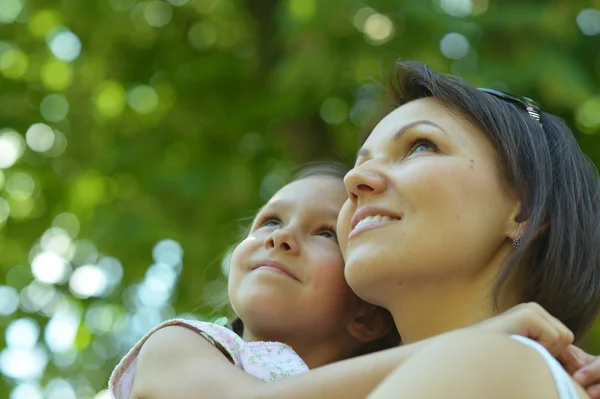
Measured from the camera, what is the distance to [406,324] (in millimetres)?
2223

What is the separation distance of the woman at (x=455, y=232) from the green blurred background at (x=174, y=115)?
92.8 inches

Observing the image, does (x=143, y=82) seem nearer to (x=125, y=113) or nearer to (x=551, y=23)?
(x=125, y=113)

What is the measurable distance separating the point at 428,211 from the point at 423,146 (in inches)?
8.2

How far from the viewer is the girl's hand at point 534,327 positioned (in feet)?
5.82

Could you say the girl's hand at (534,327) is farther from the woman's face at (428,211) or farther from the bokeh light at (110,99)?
the bokeh light at (110,99)

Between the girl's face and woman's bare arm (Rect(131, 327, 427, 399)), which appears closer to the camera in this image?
woman's bare arm (Rect(131, 327, 427, 399))

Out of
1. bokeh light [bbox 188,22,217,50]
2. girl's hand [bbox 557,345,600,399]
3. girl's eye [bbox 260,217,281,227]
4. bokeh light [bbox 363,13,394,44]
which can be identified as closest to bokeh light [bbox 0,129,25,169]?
bokeh light [bbox 188,22,217,50]

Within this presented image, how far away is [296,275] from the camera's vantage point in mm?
2605

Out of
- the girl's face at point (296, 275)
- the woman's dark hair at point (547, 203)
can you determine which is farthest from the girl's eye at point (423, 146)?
the girl's face at point (296, 275)

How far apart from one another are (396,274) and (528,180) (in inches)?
16.3

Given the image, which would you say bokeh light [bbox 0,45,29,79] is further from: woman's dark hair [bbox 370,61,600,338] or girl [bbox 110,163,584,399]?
woman's dark hair [bbox 370,61,600,338]

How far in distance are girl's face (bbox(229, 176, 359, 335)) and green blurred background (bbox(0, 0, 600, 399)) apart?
202 centimetres

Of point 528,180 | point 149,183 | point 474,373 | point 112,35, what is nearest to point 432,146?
point 528,180

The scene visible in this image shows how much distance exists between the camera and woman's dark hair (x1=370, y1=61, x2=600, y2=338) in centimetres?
217
